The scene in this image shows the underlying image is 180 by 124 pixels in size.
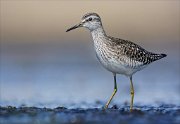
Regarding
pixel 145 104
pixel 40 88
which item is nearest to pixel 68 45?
pixel 40 88

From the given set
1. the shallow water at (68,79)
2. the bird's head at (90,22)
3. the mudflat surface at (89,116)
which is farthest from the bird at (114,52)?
the shallow water at (68,79)

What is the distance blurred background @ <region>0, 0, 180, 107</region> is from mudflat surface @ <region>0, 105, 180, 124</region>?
6.14 feet

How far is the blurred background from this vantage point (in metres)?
17.2

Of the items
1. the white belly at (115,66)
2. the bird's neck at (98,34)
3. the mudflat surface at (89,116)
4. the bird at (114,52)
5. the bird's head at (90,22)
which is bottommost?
the mudflat surface at (89,116)

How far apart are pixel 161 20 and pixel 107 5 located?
9.07 feet

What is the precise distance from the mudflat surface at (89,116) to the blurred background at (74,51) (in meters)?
1.87

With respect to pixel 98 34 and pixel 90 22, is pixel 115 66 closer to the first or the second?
pixel 98 34

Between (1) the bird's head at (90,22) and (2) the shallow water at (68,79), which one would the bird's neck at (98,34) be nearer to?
(1) the bird's head at (90,22)

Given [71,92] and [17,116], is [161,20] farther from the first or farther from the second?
[17,116]

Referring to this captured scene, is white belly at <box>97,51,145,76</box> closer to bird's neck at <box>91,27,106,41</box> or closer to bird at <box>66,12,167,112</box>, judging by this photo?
bird at <box>66,12,167,112</box>

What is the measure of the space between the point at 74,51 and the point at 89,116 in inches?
549

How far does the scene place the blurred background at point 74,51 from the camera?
17203mm

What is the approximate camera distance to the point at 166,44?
27.4 metres

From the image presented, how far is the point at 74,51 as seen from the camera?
2634 centimetres
